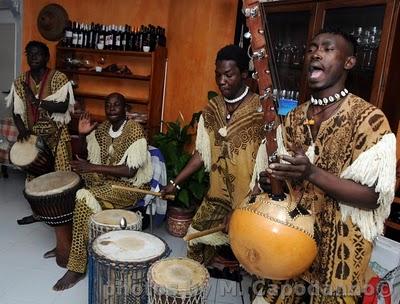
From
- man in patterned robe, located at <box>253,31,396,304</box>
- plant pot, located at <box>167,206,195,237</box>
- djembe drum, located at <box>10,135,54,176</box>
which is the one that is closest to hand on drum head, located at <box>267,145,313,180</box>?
man in patterned robe, located at <box>253,31,396,304</box>

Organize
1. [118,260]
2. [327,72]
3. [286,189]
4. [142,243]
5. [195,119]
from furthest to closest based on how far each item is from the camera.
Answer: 1. [195,119]
2. [142,243]
3. [118,260]
4. [286,189]
5. [327,72]

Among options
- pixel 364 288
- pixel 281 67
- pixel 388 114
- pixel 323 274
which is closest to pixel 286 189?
pixel 323 274

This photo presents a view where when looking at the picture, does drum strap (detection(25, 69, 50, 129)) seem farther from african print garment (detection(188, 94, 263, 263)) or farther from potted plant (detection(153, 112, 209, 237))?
african print garment (detection(188, 94, 263, 263))

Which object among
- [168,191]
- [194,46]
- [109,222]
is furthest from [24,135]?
[194,46]

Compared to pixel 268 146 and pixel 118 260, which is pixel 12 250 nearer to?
pixel 118 260

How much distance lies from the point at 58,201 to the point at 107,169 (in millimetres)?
371

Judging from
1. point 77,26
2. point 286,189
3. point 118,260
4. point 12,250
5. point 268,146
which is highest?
point 77,26

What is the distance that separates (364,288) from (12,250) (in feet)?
8.00

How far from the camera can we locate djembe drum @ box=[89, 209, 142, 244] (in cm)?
195

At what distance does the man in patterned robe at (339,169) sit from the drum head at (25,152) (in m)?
2.12

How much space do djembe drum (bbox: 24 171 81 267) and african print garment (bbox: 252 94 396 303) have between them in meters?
1.58

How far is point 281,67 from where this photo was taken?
2.77 m

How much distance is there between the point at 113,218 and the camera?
206 cm

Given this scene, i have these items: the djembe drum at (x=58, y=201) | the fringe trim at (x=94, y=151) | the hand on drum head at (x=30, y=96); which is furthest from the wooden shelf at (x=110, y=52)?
the djembe drum at (x=58, y=201)
